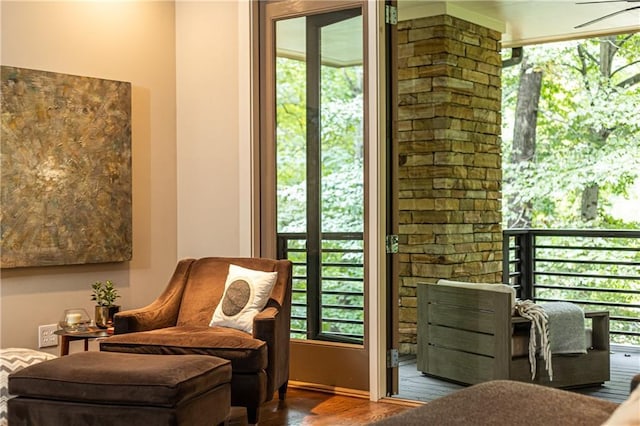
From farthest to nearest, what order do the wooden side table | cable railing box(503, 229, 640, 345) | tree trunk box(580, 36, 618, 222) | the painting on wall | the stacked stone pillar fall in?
tree trunk box(580, 36, 618, 222)
cable railing box(503, 229, 640, 345)
the stacked stone pillar
the painting on wall
the wooden side table

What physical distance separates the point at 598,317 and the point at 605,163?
3.59 meters

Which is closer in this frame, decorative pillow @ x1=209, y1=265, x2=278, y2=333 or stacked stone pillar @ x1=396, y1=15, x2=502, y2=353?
decorative pillow @ x1=209, y1=265, x2=278, y2=333

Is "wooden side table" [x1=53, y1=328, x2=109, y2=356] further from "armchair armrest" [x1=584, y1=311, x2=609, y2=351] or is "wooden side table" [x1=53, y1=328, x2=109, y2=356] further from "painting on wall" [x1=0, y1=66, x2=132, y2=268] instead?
"armchair armrest" [x1=584, y1=311, x2=609, y2=351]

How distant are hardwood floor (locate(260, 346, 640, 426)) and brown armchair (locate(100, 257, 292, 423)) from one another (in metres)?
0.16

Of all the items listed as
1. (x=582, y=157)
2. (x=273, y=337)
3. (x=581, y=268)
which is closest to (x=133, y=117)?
(x=273, y=337)

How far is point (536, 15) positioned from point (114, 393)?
4672mm

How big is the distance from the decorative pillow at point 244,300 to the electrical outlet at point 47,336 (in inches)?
40.9

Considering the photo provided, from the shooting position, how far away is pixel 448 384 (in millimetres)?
5414

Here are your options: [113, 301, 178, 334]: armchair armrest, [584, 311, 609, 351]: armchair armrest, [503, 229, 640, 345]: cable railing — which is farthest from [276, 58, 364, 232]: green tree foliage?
[503, 229, 640, 345]: cable railing

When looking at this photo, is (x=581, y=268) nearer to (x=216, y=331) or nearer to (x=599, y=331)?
(x=599, y=331)

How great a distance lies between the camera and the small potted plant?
184 inches

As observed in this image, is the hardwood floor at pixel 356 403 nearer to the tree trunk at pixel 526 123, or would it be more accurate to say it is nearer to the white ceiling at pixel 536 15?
the white ceiling at pixel 536 15

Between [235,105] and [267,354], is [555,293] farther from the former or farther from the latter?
[267,354]

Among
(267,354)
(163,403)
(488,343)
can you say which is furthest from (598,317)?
(163,403)
